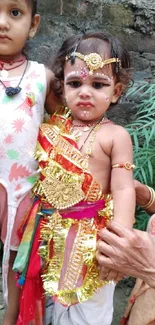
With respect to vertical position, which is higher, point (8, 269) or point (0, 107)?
point (0, 107)

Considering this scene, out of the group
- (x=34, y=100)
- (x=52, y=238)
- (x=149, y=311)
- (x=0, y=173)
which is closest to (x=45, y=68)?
(x=34, y=100)

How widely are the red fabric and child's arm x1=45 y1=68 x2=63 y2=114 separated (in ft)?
1.66

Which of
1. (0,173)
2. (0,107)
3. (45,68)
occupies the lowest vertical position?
(0,173)

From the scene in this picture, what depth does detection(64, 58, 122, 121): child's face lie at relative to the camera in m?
1.53

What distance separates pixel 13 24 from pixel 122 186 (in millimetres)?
689

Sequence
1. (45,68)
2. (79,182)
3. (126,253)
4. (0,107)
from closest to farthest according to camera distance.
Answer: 1. (126,253)
2. (79,182)
3. (0,107)
4. (45,68)

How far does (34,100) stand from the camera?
5.53 feet

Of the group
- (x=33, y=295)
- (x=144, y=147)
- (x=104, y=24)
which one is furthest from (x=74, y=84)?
(x=104, y=24)

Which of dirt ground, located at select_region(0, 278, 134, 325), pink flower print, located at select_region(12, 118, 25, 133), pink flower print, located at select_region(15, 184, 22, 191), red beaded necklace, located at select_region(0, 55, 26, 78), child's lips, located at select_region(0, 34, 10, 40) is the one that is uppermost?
child's lips, located at select_region(0, 34, 10, 40)

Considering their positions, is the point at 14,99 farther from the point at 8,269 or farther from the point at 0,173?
the point at 8,269

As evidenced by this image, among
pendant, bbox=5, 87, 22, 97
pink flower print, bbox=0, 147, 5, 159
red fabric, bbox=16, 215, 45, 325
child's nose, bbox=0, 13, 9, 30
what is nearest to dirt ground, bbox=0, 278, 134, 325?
red fabric, bbox=16, 215, 45, 325

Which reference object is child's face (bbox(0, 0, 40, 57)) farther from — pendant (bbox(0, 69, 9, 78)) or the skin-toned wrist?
the skin-toned wrist

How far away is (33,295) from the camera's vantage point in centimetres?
171

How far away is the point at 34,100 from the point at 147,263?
2.37 ft
